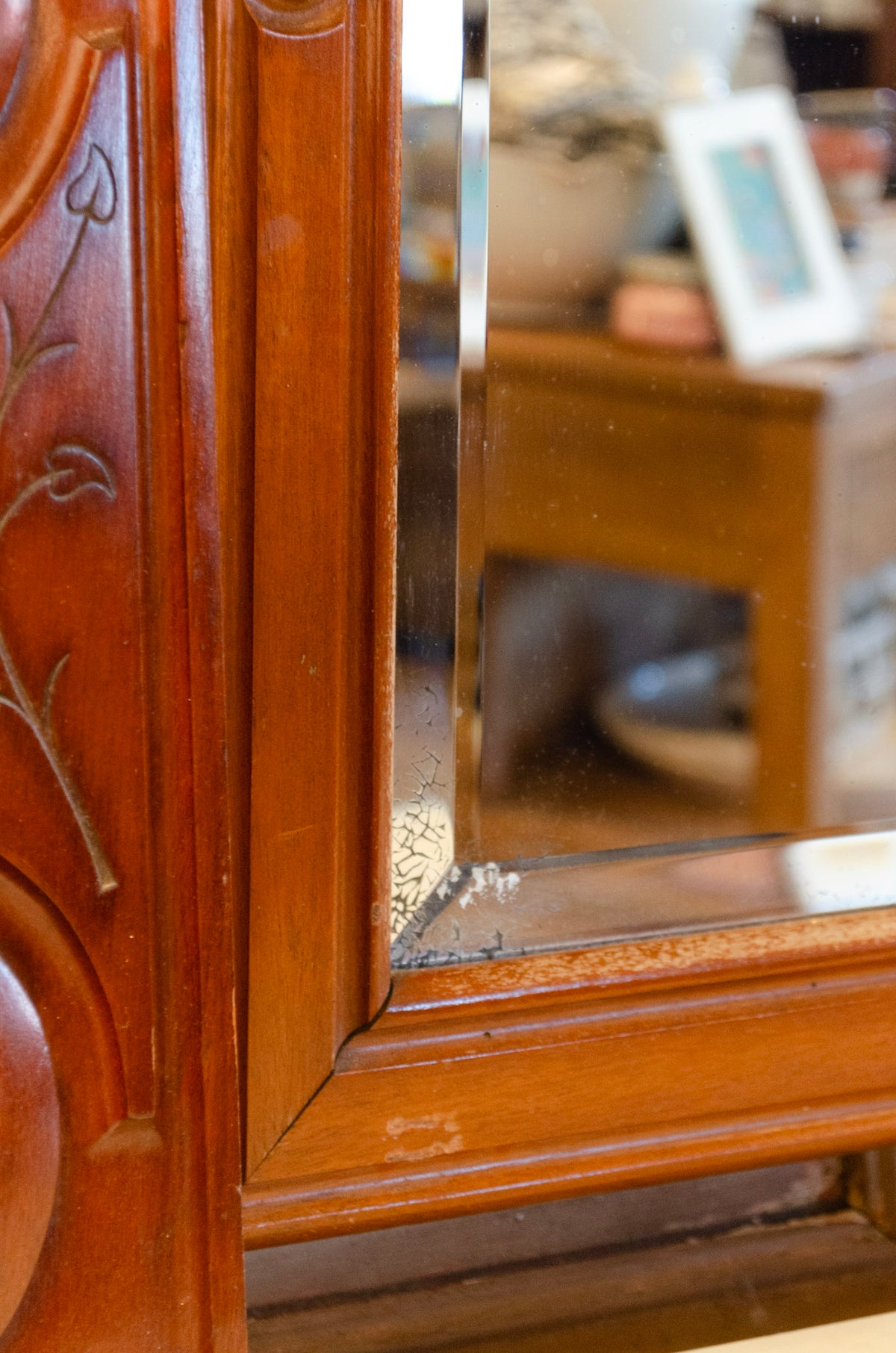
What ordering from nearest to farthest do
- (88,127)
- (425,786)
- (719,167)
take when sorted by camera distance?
1. (88,127)
2. (425,786)
3. (719,167)

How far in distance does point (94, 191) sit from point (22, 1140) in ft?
0.87

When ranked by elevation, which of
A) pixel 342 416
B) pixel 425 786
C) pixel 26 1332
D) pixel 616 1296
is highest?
pixel 342 416

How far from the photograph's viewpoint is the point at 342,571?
1.32 ft

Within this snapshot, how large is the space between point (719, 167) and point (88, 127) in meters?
0.31

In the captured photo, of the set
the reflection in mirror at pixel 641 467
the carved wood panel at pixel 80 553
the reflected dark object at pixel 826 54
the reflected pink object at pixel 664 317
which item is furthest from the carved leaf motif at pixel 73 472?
the reflected dark object at pixel 826 54

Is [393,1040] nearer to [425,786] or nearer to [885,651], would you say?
[425,786]

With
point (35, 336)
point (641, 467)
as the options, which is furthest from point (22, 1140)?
point (641, 467)

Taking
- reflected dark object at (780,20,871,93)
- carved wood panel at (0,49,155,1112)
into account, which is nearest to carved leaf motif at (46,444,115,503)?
carved wood panel at (0,49,155,1112)

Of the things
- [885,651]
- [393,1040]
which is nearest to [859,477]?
[885,651]

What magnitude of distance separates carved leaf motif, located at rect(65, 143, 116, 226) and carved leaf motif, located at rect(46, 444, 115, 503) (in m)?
0.06

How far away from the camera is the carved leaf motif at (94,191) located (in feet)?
1.11

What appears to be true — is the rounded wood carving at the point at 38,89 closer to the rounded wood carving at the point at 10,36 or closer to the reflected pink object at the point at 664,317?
the rounded wood carving at the point at 10,36

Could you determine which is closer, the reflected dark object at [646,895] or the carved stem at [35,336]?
the carved stem at [35,336]

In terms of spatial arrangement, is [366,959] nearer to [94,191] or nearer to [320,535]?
[320,535]
